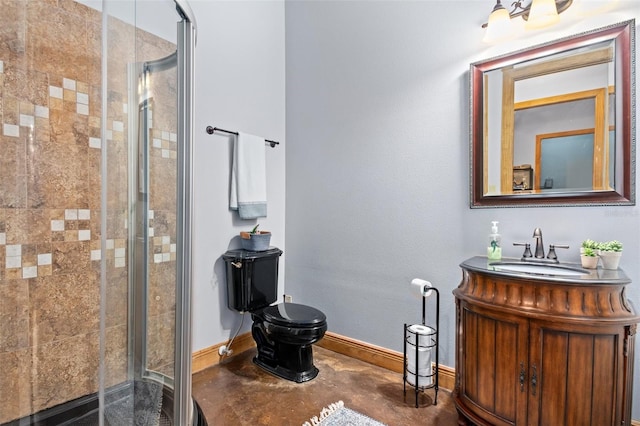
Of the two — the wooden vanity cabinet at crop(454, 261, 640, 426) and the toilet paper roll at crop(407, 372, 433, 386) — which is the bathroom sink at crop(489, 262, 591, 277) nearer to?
the wooden vanity cabinet at crop(454, 261, 640, 426)

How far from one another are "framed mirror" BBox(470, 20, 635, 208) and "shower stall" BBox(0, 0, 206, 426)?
151cm

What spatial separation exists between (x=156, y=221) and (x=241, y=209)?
3.30 ft

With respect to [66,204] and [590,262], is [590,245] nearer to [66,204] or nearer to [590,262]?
[590,262]

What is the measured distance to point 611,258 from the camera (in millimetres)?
1345

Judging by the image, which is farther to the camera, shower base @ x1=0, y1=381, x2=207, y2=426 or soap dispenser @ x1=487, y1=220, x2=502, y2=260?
soap dispenser @ x1=487, y1=220, x2=502, y2=260

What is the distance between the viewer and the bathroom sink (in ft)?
4.50

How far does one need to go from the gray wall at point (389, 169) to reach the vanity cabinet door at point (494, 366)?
16.5 inches

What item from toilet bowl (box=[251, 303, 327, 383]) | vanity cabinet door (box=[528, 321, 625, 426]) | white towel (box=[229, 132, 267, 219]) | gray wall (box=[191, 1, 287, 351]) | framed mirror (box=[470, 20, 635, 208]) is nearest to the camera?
vanity cabinet door (box=[528, 321, 625, 426])

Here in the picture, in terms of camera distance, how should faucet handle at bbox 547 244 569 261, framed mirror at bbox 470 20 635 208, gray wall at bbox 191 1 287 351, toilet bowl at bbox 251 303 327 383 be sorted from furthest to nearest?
gray wall at bbox 191 1 287 351 < toilet bowl at bbox 251 303 327 383 < faucet handle at bbox 547 244 569 261 < framed mirror at bbox 470 20 635 208

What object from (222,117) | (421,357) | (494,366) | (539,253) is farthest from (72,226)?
(539,253)

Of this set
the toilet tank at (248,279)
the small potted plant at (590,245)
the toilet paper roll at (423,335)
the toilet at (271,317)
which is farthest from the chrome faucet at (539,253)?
the toilet tank at (248,279)

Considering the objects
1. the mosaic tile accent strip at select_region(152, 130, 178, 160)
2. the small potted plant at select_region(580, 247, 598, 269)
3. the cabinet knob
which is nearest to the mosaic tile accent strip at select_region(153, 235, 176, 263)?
the mosaic tile accent strip at select_region(152, 130, 178, 160)

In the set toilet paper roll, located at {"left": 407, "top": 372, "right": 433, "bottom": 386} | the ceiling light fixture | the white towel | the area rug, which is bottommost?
the area rug

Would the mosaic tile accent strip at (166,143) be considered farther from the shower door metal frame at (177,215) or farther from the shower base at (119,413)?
the shower base at (119,413)
